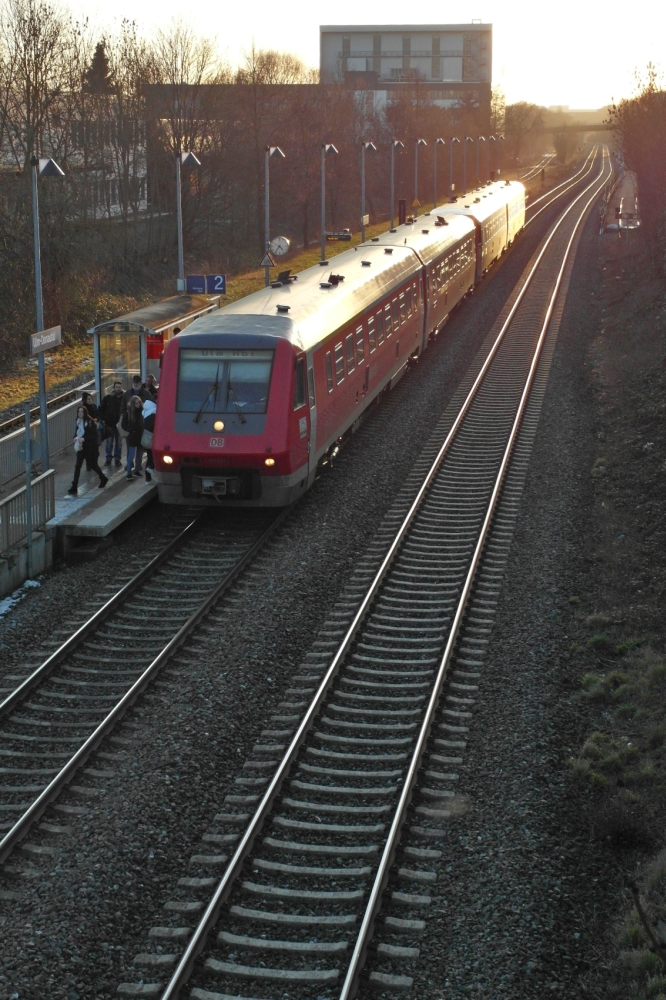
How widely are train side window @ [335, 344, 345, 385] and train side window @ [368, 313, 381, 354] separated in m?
2.49

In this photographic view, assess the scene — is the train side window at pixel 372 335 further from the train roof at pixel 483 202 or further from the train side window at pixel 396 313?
the train roof at pixel 483 202

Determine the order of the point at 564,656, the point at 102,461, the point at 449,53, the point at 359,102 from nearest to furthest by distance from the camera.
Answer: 1. the point at 564,656
2. the point at 102,461
3. the point at 359,102
4. the point at 449,53

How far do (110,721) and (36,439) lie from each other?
30.1 feet

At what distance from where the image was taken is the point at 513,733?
1016 cm

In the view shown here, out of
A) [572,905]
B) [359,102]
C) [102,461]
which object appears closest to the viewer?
[572,905]

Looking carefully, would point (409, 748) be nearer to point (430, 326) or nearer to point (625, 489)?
point (625, 489)

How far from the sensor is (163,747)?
984 centimetres

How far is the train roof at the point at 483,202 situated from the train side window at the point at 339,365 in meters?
21.8

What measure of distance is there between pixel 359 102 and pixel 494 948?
87027mm

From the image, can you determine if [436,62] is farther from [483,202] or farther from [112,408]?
[112,408]

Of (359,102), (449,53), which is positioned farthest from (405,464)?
(449,53)

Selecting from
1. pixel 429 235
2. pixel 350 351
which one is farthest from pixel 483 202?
pixel 350 351

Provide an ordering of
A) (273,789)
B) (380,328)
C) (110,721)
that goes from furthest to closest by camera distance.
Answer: (380,328), (110,721), (273,789)

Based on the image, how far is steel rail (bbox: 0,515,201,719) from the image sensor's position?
11.1 m
